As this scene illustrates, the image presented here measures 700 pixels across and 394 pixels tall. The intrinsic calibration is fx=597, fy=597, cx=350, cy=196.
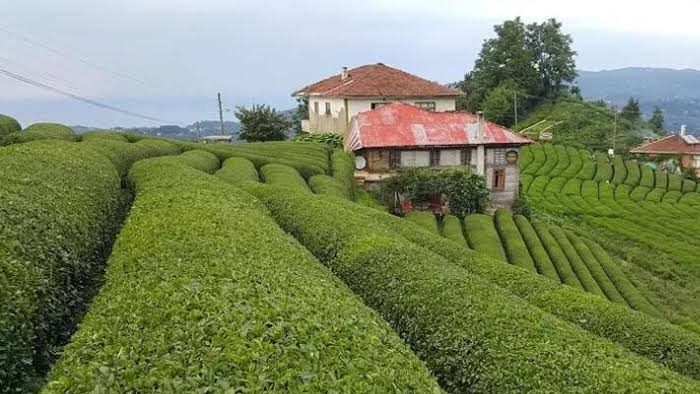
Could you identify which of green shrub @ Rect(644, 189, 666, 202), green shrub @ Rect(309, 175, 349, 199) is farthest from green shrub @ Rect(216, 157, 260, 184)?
green shrub @ Rect(644, 189, 666, 202)

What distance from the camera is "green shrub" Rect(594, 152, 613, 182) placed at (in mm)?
49138

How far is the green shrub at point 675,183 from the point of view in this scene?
48.4 m

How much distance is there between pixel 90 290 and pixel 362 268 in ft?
16.2

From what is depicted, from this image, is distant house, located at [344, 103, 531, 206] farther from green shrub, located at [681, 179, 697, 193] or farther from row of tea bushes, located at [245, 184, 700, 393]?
green shrub, located at [681, 179, 697, 193]

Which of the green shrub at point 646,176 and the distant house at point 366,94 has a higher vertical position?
the distant house at point 366,94

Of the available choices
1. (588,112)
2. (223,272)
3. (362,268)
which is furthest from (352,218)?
(588,112)

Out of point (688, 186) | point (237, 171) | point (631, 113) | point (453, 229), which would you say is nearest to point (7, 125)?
point (237, 171)

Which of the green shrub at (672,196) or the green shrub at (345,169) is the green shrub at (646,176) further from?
the green shrub at (345,169)

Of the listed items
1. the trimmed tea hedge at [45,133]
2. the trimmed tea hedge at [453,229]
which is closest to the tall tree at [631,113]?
the trimmed tea hedge at [453,229]

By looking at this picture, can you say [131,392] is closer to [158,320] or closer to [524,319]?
[158,320]

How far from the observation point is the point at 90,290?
33.3ft

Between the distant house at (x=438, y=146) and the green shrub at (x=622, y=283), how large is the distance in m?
6.66

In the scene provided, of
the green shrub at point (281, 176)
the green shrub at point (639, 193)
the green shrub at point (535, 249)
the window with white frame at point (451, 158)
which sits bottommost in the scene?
the green shrub at point (639, 193)

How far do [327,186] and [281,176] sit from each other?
1.90 meters
